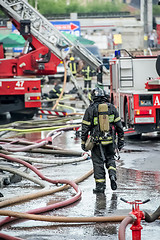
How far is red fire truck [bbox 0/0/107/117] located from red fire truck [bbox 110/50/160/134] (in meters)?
2.83

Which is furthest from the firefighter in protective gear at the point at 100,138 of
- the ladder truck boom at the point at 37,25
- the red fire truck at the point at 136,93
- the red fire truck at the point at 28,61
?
the ladder truck boom at the point at 37,25

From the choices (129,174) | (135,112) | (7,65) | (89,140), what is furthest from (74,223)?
(7,65)

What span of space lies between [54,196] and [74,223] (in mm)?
1344

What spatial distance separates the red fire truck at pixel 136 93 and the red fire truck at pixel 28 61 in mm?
2827

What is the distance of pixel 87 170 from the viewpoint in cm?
970

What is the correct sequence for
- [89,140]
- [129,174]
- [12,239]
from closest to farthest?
[12,239] < [89,140] < [129,174]

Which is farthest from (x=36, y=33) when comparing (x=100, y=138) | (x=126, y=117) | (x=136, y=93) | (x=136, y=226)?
(x=136, y=226)

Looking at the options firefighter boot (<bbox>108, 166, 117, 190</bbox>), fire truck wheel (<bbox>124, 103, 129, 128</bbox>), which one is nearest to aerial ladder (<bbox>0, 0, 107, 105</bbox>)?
fire truck wheel (<bbox>124, 103, 129, 128</bbox>)

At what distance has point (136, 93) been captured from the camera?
12.7 metres

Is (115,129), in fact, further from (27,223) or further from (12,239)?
(12,239)

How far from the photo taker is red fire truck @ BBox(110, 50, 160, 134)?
12.7 metres

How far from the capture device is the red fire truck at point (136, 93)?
41.8 ft

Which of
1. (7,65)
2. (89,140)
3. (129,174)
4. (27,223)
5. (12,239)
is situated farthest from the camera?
(7,65)

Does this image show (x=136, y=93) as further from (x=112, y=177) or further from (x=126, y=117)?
(x=112, y=177)
